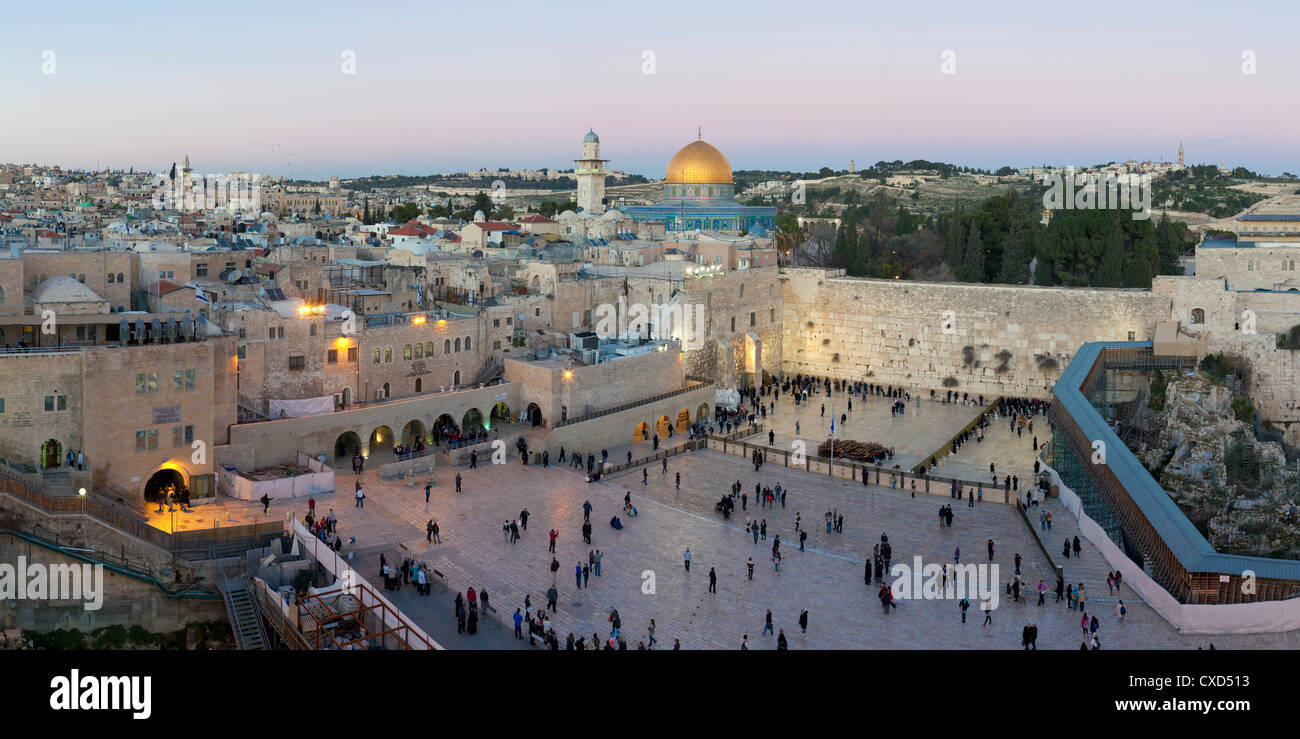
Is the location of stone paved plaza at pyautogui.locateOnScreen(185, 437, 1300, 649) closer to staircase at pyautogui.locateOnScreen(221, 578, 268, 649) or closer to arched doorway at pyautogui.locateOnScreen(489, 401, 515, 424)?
staircase at pyautogui.locateOnScreen(221, 578, 268, 649)

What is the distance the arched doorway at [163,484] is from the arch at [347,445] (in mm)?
4068

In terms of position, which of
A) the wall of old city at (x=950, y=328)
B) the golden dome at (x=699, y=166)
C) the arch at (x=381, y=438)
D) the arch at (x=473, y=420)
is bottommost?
the arch at (x=381, y=438)

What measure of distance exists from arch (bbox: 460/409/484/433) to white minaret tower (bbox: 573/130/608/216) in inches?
1220

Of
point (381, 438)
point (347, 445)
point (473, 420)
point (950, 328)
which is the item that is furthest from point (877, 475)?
point (950, 328)

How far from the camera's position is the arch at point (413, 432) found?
→ 2655 cm

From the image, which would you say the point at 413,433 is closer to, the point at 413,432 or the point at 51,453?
the point at 413,432

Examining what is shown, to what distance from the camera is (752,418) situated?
32.5m

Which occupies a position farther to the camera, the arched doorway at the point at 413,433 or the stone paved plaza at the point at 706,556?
the arched doorway at the point at 413,433

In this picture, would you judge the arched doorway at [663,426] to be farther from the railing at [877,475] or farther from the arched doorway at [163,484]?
the arched doorway at [163,484]

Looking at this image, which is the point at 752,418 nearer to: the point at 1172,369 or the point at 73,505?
the point at 1172,369

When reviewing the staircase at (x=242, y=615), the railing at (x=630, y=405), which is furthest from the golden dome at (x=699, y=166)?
the staircase at (x=242, y=615)
